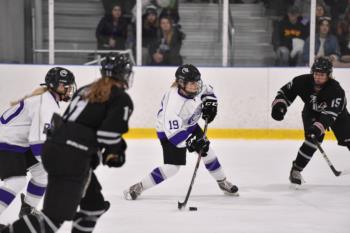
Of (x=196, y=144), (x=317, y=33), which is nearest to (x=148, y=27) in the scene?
(x=317, y=33)

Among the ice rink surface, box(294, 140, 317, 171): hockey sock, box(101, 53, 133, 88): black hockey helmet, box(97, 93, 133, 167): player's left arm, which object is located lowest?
the ice rink surface

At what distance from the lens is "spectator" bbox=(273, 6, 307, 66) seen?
27.2ft

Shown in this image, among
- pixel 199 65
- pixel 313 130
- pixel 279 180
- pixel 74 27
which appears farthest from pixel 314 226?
pixel 74 27

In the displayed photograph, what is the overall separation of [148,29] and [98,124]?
17.4 feet

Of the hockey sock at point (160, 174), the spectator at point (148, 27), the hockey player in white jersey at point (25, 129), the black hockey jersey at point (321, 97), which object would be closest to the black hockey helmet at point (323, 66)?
the black hockey jersey at point (321, 97)

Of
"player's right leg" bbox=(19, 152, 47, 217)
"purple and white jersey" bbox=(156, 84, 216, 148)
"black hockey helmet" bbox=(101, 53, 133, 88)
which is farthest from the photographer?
"purple and white jersey" bbox=(156, 84, 216, 148)

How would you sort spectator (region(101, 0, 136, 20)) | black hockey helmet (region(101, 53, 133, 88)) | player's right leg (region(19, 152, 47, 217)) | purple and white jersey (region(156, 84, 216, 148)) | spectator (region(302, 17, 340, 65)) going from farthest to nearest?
spectator (region(101, 0, 136, 20)) → spectator (region(302, 17, 340, 65)) → purple and white jersey (region(156, 84, 216, 148)) → player's right leg (region(19, 152, 47, 217)) → black hockey helmet (region(101, 53, 133, 88))

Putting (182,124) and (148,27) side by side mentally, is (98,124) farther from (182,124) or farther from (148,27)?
(148,27)

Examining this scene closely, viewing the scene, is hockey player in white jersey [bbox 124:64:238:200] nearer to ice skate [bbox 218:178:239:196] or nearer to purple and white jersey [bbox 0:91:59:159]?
ice skate [bbox 218:178:239:196]

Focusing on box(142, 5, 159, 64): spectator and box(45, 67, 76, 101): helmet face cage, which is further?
box(142, 5, 159, 64): spectator

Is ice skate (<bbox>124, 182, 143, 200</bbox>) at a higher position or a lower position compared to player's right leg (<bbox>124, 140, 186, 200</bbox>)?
lower

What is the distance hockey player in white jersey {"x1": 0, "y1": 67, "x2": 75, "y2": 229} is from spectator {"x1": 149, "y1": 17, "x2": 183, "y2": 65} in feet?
13.9

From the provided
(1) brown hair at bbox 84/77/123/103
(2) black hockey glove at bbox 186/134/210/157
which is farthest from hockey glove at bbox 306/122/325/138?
(1) brown hair at bbox 84/77/123/103

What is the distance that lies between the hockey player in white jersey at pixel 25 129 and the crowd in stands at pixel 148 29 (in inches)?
169
